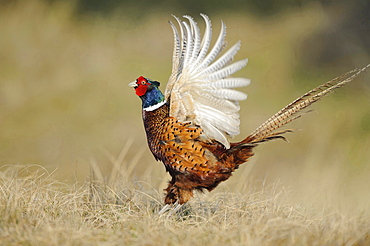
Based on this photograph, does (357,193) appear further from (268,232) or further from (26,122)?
(26,122)

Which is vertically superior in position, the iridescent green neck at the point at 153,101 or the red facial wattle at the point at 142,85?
the red facial wattle at the point at 142,85

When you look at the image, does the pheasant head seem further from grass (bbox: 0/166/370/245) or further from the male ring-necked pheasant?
grass (bbox: 0/166/370/245)

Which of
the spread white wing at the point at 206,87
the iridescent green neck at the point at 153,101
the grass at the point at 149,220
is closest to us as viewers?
the grass at the point at 149,220

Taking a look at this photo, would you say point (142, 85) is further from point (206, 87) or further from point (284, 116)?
point (284, 116)

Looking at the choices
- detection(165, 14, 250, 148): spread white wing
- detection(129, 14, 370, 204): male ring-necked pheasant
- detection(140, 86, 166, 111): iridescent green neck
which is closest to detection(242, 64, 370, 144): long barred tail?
detection(129, 14, 370, 204): male ring-necked pheasant

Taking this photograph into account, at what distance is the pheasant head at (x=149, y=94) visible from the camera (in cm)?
386

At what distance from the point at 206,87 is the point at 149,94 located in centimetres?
47

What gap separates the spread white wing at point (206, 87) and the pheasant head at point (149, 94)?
5.8 inches

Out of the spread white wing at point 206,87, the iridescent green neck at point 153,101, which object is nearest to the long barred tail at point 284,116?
the spread white wing at point 206,87

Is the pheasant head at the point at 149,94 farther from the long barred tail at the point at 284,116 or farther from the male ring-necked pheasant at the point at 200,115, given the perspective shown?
the long barred tail at the point at 284,116

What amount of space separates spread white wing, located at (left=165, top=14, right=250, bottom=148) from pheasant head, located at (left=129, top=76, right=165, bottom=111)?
0.48 ft

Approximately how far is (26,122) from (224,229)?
256 inches

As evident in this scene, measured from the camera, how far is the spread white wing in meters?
3.62

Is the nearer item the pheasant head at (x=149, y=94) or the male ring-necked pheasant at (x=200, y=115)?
the male ring-necked pheasant at (x=200, y=115)
